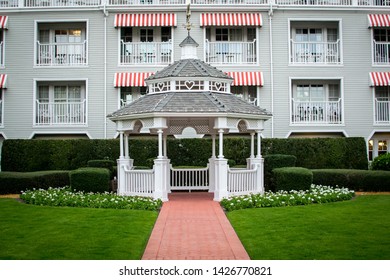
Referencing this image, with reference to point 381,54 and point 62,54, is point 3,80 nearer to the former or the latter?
point 62,54

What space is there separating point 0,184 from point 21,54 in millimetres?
11622

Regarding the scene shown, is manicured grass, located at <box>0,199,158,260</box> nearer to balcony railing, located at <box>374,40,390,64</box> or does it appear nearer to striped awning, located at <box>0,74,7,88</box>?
striped awning, located at <box>0,74,7,88</box>

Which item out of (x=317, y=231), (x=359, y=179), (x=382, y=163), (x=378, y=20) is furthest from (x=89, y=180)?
(x=378, y=20)

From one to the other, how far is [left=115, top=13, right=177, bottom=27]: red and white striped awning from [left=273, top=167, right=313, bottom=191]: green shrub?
13779mm

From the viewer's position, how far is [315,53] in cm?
3145

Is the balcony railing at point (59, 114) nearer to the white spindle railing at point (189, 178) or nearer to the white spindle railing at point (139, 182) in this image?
the white spindle railing at point (189, 178)

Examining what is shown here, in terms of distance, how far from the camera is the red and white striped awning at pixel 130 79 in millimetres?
29625

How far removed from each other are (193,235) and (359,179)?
12253mm

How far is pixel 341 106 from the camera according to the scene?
1204 inches

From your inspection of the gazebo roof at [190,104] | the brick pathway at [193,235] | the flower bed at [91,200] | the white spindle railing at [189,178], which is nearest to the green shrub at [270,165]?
the gazebo roof at [190,104]

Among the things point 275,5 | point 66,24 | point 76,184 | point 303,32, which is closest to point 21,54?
point 66,24

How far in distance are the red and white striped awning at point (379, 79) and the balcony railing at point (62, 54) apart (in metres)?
18.0

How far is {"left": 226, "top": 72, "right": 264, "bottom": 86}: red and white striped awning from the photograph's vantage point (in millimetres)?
29667

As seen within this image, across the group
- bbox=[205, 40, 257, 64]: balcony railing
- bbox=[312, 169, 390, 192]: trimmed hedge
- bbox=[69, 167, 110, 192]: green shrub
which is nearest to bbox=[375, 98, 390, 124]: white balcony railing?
bbox=[205, 40, 257, 64]: balcony railing
